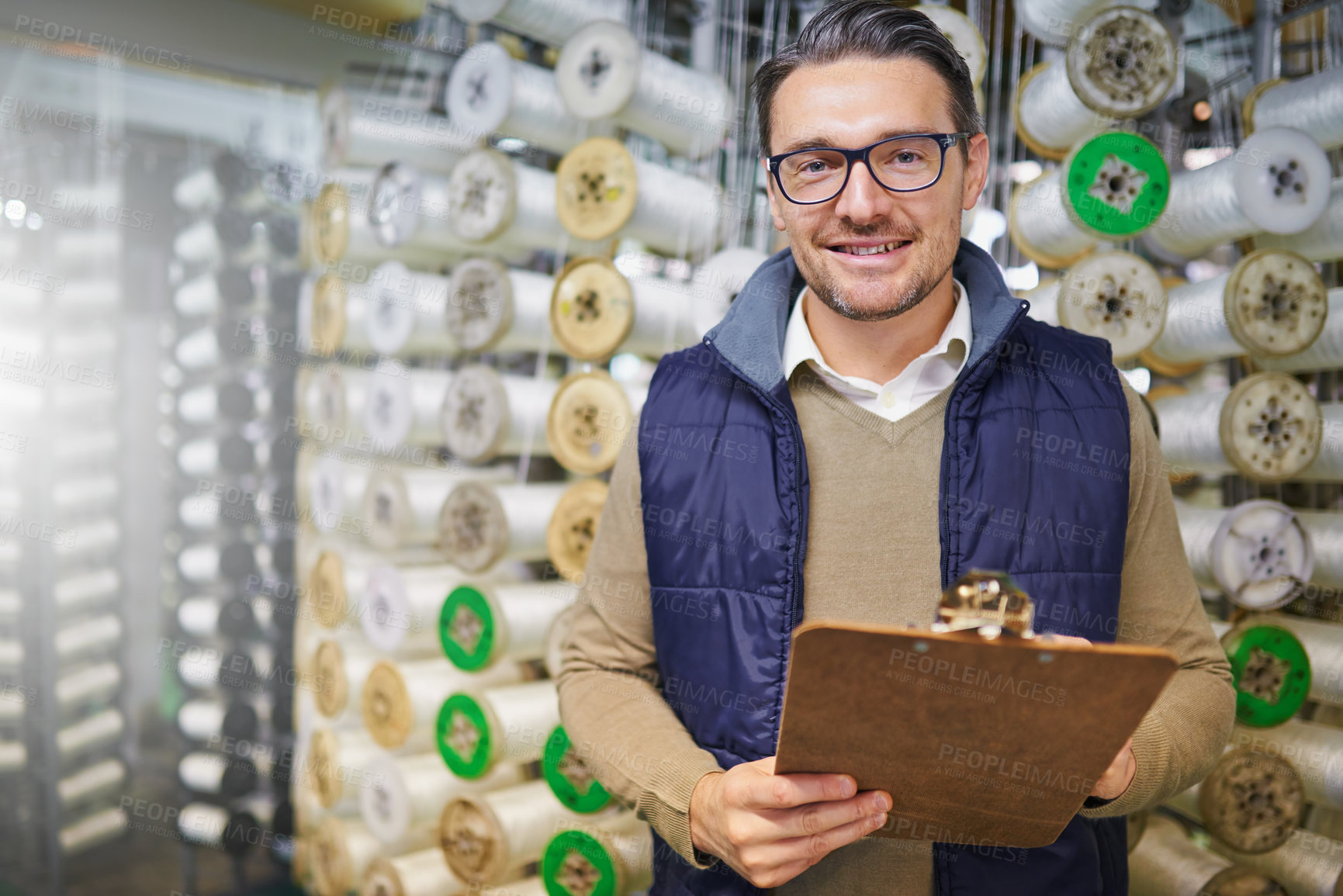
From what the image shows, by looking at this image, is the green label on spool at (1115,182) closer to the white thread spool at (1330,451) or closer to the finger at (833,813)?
the white thread spool at (1330,451)

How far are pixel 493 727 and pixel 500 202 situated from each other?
1.47 metres

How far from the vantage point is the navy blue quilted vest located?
129 centimetres

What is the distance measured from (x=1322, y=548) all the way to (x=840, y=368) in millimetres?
1512

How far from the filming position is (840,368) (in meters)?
1.47

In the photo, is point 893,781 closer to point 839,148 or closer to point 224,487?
point 839,148

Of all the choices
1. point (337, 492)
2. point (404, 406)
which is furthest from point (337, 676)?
point (404, 406)

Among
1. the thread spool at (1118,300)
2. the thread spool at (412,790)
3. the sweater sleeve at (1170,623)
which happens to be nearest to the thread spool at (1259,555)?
the thread spool at (1118,300)

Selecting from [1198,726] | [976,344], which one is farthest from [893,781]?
[976,344]

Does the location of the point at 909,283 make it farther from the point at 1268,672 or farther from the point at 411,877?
the point at 411,877

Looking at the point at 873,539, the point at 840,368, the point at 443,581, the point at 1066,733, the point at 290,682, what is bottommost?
the point at 290,682

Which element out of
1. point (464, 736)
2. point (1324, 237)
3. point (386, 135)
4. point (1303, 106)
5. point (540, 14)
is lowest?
point (464, 736)

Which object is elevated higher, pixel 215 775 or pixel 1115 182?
pixel 1115 182

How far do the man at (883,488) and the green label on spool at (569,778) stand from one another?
981mm

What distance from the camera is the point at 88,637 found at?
3453 mm
